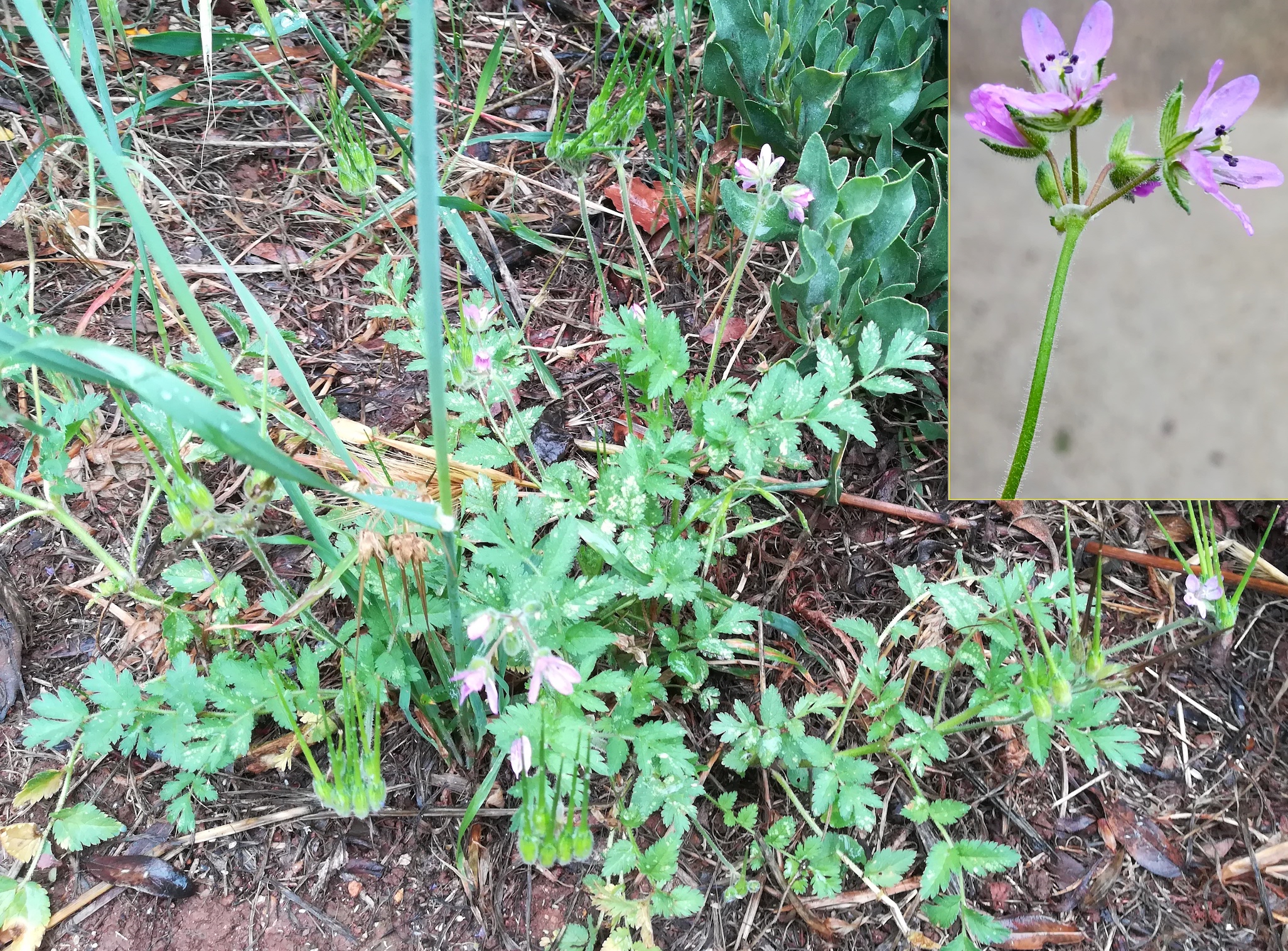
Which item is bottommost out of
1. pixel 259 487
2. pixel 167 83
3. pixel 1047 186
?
pixel 259 487

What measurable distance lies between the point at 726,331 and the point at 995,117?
70 centimetres

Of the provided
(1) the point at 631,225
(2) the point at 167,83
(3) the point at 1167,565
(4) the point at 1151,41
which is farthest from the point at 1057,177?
A: (2) the point at 167,83

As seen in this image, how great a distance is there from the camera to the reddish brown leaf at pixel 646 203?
6.04 ft

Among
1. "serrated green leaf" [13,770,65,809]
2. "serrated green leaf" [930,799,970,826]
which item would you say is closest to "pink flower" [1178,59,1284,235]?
"serrated green leaf" [930,799,970,826]

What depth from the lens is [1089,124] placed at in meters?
1.10

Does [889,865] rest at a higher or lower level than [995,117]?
lower

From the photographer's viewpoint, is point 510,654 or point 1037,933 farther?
point 1037,933

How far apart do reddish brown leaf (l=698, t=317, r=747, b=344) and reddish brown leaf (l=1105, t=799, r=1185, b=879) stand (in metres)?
1.07

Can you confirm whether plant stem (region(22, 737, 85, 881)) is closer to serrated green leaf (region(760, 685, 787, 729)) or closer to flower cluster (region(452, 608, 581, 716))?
flower cluster (region(452, 608, 581, 716))

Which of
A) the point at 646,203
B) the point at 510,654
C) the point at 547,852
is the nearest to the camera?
the point at 547,852

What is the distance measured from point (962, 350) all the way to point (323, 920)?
1440 millimetres

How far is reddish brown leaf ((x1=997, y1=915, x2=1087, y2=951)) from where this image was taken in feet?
4.26

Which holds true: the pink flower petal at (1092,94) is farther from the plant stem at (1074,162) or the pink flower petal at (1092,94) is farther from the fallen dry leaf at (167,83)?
the fallen dry leaf at (167,83)

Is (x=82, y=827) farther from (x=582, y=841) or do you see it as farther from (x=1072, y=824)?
(x=1072, y=824)
